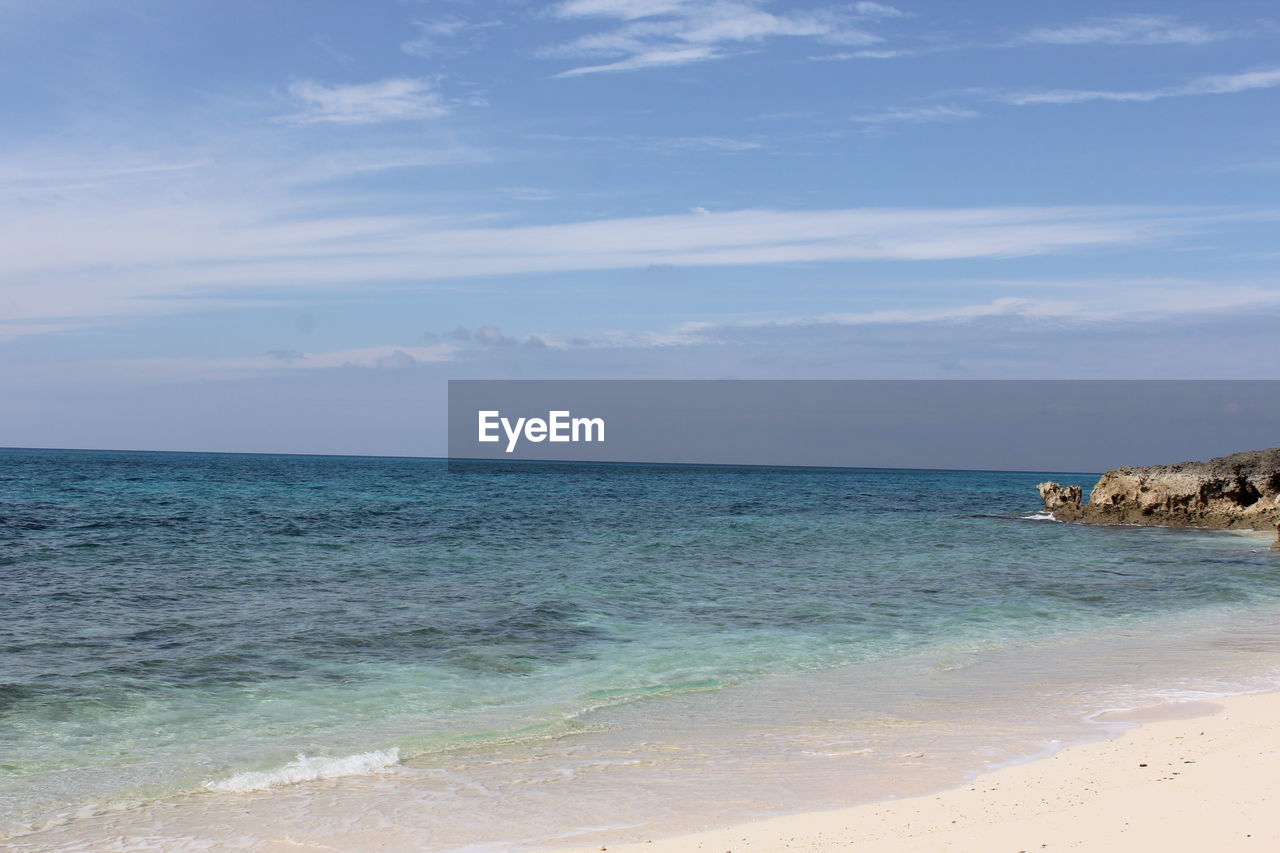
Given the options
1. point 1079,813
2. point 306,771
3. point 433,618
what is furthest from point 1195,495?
point 306,771

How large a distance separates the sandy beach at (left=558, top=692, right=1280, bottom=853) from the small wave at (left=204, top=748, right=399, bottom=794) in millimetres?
2564

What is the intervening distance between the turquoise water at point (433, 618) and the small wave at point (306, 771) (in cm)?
5

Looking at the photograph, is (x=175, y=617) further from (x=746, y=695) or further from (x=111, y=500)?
(x=111, y=500)

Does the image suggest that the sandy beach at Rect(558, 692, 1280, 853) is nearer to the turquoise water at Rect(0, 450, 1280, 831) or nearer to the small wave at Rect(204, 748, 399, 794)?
the small wave at Rect(204, 748, 399, 794)

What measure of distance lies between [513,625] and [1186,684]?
8531 mm

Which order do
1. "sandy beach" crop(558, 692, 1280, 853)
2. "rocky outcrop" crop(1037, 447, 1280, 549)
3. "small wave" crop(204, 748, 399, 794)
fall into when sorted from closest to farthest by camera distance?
"sandy beach" crop(558, 692, 1280, 853) < "small wave" crop(204, 748, 399, 794) < "rocky outcrop" crop(1037, 447, 1280, 549)

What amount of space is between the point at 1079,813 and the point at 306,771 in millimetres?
5534

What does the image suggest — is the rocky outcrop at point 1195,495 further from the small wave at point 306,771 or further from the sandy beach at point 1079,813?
the small wave at point 306,771

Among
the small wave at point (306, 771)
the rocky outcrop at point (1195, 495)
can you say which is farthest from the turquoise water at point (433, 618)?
the rocky outcrop at point (1195, 495)

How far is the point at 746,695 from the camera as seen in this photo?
1016 cm

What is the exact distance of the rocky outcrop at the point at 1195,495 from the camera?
115ft

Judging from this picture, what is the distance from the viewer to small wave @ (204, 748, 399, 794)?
720cm

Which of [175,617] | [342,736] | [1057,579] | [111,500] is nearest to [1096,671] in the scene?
[342,736]

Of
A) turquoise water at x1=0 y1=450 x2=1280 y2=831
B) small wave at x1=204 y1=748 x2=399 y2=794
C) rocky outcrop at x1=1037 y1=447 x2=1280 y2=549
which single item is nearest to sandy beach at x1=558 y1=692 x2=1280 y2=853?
small wave at x1=204 y1=748 x2=399 y2=794
